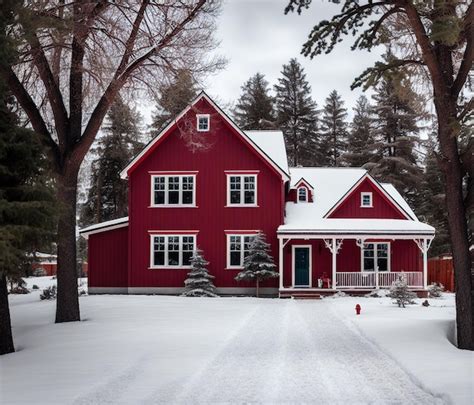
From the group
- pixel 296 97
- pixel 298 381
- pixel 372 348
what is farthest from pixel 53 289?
pixel 296 97

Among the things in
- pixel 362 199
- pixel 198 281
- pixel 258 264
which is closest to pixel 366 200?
pixel 362 199

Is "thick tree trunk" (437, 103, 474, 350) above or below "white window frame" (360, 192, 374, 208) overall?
below

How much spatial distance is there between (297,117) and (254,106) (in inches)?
154

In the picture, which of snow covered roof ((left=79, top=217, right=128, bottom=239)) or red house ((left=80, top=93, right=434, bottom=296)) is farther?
snow covered roof ((left=79, top=217, right=128, bottom=239))

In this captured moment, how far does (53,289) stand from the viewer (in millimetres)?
26250

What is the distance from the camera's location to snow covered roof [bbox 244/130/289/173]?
93.9 feet

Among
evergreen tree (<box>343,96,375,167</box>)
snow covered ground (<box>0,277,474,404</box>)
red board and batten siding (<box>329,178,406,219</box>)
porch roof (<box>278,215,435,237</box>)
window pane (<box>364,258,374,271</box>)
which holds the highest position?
evergreen tree (<box>343,96,375,167</box>)

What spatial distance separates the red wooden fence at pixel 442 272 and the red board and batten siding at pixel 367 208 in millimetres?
5119

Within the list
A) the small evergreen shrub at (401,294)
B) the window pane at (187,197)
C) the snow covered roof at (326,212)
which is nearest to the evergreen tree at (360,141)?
the snow covered roof at (326,212)

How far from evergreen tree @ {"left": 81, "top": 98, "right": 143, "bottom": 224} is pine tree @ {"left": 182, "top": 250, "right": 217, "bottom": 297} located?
1916cm

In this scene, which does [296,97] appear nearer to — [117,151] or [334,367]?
[117,151]

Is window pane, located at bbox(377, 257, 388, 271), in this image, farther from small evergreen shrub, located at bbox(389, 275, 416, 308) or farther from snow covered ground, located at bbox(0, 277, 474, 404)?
snow covered ground, located at bbox(0, 277, 474, 404)

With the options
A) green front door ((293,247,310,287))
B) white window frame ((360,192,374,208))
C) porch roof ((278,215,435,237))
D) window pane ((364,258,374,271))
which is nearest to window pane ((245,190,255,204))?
porch roof ((278,215,435,237))

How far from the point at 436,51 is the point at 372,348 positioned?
6.27m
